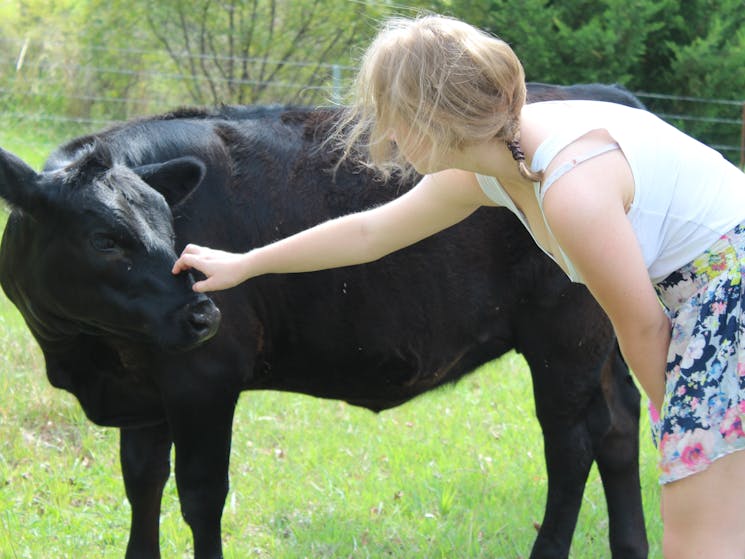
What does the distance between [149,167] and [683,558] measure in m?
Answer: 2.32

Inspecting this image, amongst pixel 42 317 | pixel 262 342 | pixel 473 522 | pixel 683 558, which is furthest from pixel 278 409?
pixel 683 558

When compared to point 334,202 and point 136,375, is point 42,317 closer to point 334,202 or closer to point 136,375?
point 136,375

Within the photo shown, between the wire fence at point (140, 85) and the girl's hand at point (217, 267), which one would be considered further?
the wire fence at point (140, 85)

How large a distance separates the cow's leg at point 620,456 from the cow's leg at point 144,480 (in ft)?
6.26

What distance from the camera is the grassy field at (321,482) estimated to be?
4902 mm

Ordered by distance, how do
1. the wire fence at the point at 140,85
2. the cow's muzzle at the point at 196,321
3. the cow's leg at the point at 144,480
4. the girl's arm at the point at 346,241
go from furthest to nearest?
the wire fence at the point at 140,85 < the cow's leg at the point at 144,480 < the cow's muzzle at the point at 196,321 < the girl's arm at the point at 346,241

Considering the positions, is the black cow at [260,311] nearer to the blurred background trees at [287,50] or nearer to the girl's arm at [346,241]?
the girl's arm at [346,241]

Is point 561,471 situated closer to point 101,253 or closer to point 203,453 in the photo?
point 203,453

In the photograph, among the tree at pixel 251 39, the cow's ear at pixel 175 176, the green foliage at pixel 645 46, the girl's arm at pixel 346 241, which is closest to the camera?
the girl's arm at pixel 346 241

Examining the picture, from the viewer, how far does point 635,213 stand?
281 cm

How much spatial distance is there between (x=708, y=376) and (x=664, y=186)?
0.51m

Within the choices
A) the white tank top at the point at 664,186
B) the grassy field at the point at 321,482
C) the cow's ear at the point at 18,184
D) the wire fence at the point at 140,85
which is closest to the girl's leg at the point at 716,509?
the white tank top at the point at 664,186

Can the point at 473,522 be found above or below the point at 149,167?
below

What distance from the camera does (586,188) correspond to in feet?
8.75
